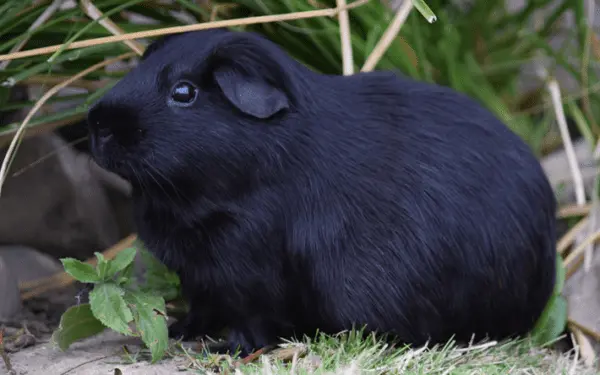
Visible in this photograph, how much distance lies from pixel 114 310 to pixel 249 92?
0.58 metres

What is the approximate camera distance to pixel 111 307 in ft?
6.32

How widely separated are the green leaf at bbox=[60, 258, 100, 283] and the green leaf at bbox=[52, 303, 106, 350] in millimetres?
86

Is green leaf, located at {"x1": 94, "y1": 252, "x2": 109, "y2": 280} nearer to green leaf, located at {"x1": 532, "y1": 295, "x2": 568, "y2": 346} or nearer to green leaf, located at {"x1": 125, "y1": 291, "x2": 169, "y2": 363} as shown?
green leaf, located at {"x1": 125, "y1": 291, "x2": 169, "y2": 363}

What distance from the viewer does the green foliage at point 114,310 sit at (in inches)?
75.2

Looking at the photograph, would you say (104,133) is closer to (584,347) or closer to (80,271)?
(80,271)

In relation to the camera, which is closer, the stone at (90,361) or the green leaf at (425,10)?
the stone at (90,361)

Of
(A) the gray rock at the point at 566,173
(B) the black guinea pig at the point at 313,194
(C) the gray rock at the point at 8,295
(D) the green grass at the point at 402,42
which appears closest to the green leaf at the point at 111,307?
(B) the black guinea pig at the point at 313,194

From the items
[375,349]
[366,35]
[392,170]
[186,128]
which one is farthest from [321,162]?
[366,35]

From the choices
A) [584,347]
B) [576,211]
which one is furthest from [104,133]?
[576,211]

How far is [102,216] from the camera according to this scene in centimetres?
309

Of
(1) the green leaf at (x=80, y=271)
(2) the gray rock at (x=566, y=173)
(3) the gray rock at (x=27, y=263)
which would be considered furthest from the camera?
(2) the gray rock at (x=566, y=173)

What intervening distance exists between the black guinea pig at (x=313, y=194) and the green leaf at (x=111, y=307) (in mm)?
135

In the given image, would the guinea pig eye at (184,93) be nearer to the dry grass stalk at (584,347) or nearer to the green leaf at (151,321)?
the green leaf at (151,321)

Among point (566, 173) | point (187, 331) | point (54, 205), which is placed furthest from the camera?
point (566, 173)
